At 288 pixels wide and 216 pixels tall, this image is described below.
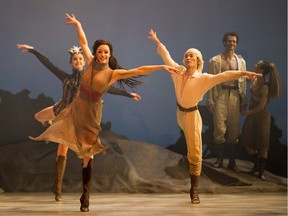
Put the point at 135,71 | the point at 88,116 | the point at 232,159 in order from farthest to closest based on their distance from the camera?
1. the point at 232,159
2. the point at 88,116
3. the point at 135,71

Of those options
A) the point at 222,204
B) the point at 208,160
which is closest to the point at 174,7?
the point at 208,160

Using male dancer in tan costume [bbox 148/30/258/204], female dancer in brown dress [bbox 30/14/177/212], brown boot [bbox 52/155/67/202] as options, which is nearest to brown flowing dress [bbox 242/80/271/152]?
male dancer in tan costume [bbox 148/30/258/204]

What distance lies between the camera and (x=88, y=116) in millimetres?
5062

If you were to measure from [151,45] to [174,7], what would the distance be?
664 mm

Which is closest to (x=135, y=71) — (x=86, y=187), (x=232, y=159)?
(x=86, y=187)

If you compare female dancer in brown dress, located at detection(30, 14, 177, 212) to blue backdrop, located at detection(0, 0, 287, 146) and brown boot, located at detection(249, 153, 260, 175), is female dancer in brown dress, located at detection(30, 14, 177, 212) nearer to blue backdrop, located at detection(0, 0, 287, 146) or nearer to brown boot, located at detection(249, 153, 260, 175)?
blue backdrop, located at detection(0, 0, 287, 146)

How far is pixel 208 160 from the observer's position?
8094 mm

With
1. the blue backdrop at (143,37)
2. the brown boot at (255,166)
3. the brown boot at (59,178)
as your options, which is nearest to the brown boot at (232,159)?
the brown boot at (255,166)

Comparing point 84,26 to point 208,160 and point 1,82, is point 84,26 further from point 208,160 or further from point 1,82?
point 208,160

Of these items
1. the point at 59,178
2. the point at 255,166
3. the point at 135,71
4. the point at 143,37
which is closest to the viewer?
the point at 135,71

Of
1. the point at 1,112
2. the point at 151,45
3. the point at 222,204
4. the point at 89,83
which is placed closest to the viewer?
the point at 89,83

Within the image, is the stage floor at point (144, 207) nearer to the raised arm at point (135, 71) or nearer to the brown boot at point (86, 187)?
the brown boot at point (86, 187)

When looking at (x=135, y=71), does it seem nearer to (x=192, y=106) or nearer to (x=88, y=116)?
(x=88, y=116)

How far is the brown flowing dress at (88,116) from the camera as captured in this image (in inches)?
199
